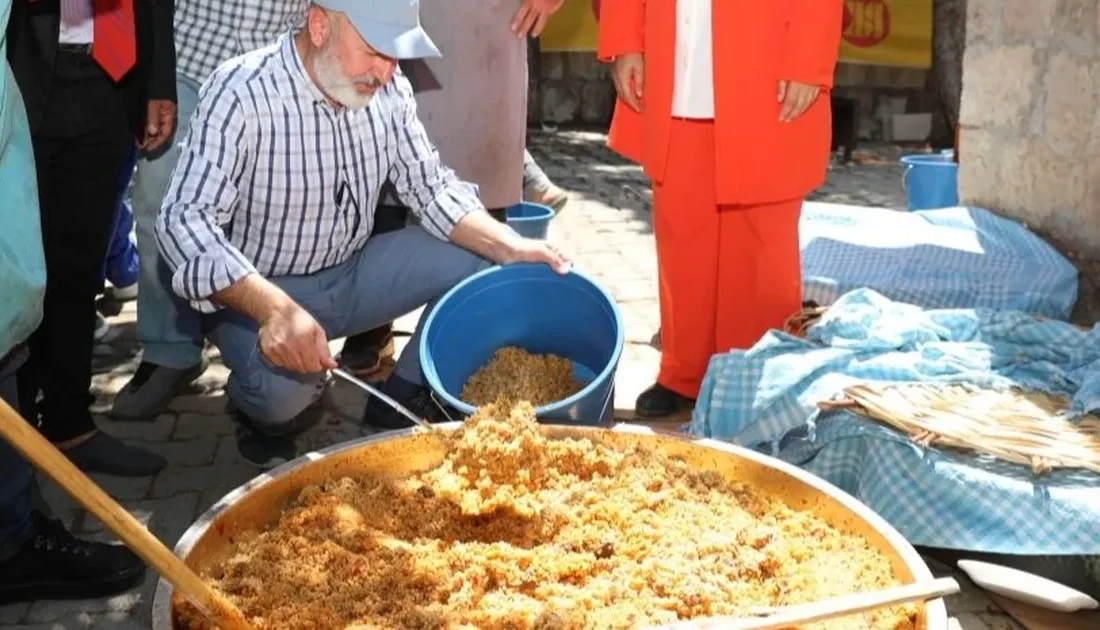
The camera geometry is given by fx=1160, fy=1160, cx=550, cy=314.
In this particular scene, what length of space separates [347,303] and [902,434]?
1.50m

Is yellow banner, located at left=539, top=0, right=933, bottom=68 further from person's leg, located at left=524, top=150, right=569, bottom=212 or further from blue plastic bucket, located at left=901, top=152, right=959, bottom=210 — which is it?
person's leg, located at left=524, top=150, right=569, bottom=212

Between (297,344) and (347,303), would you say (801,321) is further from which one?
(297,344)

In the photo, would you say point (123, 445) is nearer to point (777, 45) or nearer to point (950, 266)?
point (777, 45)

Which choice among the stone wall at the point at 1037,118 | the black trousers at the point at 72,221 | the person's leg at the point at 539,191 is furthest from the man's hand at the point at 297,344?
the person's leg at the point at 539,191

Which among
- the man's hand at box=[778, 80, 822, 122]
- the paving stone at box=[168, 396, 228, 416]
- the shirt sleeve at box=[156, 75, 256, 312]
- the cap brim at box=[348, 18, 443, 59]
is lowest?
the paving stone at box=[168, 396, 228, 416]

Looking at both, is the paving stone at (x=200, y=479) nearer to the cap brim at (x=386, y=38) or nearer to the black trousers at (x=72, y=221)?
the black trousers at (x=72, y=221)

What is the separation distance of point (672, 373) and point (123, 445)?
1.70 metres

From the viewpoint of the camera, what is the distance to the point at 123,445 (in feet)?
11.0

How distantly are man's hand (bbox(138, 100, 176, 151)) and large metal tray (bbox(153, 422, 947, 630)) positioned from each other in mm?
1480

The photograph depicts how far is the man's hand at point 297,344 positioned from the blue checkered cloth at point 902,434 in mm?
1234

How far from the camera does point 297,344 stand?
244 cm

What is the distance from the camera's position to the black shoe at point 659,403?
147 inches

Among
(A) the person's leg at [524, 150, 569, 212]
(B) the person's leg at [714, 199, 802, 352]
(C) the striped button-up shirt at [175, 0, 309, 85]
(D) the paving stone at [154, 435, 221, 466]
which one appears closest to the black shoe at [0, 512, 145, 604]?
(D) the paving stone at [154, 435, 221, 466]

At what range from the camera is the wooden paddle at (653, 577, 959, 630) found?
1632mm
